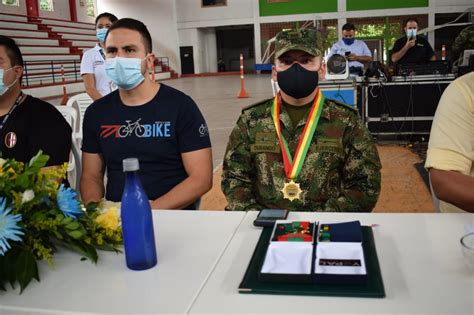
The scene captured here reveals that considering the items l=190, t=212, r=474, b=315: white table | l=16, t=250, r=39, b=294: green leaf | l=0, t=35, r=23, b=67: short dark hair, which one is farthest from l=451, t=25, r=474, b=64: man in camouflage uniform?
l=16, t=250, r=39, b=294: green leaf

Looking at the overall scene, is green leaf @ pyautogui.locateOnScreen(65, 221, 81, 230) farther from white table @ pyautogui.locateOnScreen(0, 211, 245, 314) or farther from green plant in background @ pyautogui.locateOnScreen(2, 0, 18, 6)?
green plant in background @ pyautogui.locateOnScreen(2, 0, 18, 6)

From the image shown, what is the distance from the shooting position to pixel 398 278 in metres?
1.05

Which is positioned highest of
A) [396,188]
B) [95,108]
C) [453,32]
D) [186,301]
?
[453,32]

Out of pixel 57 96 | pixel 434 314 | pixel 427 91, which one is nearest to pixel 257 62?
pixel 57 96

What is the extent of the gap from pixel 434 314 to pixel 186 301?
475 mm

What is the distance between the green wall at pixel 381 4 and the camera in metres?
→ 18.5

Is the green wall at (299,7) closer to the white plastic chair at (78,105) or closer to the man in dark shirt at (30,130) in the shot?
the white plastic chair at (78,105)

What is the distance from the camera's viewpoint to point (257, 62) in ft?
70.5

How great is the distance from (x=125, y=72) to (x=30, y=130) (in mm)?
525

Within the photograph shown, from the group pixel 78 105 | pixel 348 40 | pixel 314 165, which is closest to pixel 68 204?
pixel 314 165

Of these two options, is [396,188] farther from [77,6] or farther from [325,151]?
[77,6]

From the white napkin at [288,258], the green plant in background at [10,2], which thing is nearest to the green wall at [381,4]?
the green plant in background at [10,2]

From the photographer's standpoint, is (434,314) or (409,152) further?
(409,152)

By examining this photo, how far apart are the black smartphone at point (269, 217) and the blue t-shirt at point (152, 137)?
2.40ft
